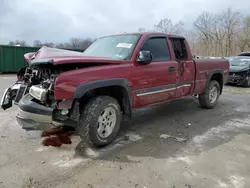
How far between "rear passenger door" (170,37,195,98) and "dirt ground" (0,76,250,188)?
77 centimetres

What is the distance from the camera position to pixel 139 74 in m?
3.91

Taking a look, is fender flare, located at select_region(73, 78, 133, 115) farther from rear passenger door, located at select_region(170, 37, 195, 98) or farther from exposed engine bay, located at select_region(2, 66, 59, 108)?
rear passenger door, located at select_region(170, 37, 195, 98)

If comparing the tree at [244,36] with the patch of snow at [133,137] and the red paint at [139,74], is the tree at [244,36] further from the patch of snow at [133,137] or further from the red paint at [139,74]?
the patch of snow at [133,137]

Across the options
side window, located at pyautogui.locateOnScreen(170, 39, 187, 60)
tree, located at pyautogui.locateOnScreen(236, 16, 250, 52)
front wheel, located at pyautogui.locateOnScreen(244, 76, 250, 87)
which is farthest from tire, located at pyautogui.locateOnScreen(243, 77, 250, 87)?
tree, located at pyautogui.locateOnScreen(236, 16, 250, 52)

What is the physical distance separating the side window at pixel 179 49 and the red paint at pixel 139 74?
0.10m

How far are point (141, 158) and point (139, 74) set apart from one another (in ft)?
4.61

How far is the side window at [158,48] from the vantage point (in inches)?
170

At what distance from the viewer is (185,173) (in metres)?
2.90

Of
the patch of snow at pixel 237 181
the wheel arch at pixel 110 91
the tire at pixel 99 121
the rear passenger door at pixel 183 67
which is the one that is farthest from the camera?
the rear passenger door at pixel 183 67

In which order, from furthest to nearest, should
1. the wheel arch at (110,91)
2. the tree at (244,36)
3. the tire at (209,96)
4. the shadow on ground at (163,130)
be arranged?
the tree at (244,36), the tire at (209,96), the shadow on ground at (163,130), the wheel arch at (110,91)

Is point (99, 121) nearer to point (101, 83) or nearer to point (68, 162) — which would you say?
point (101, 83)

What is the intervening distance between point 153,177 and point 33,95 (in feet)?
6.45

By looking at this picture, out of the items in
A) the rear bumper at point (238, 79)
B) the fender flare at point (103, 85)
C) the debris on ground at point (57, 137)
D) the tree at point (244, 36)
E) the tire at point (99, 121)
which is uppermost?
the tree at point (244, 36)

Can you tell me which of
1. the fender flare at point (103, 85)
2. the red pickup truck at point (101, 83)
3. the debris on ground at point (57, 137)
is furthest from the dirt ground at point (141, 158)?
the fender flare at point (103, 85)
